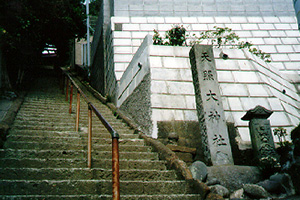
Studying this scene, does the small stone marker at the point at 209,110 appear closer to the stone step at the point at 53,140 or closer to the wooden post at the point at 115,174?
the stone step at the point at 53,140

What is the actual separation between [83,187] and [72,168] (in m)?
0.42

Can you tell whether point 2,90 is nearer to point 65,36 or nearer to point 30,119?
point 30,119

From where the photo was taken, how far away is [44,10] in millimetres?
11430

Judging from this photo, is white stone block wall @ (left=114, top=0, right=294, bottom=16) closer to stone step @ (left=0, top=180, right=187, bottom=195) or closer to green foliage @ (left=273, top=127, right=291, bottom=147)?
green foliage @ (left=273, top=127, right=291, bottom=147)

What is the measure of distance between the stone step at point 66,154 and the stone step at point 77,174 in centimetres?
58

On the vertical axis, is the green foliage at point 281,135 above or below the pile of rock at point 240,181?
above

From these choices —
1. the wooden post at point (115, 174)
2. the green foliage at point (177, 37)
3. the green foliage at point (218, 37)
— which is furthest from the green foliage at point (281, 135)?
the wooden post at point (115, 174)

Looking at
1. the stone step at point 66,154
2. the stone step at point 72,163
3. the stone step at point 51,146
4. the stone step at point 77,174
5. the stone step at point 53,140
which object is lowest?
the stone step at point 77,174

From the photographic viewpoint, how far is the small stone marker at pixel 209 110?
15.1ft

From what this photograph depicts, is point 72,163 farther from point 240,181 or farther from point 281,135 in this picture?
point 281,135

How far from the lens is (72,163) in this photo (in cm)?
368

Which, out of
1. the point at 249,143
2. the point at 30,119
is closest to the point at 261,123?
the point at 249,143

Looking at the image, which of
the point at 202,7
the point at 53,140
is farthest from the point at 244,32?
the point at 53,140

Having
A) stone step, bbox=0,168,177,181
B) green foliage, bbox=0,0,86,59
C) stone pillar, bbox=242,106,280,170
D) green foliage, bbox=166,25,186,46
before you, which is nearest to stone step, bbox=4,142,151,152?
stone step, bbox=0,168,177,181
